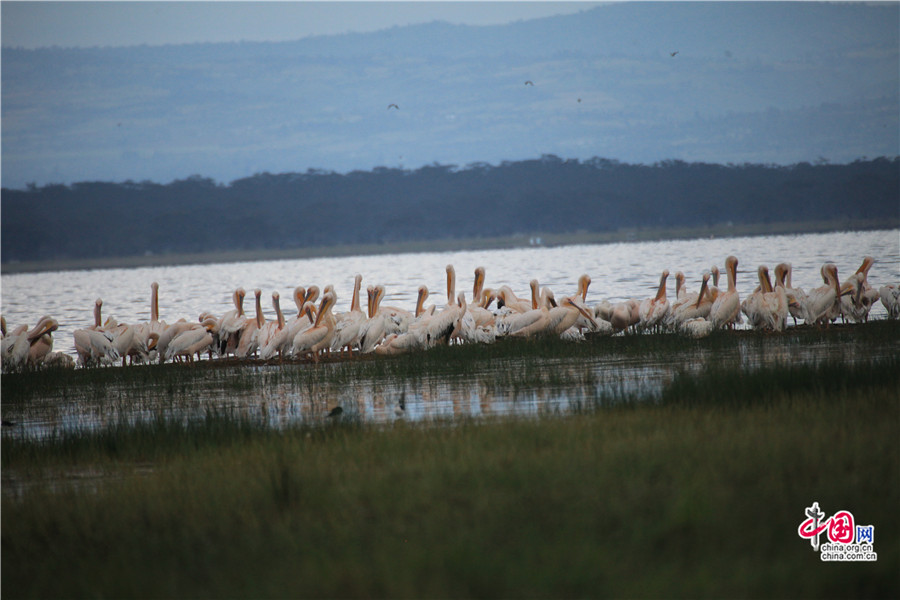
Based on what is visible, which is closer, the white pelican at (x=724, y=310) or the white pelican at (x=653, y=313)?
the white pelican at (x=724, y=310)

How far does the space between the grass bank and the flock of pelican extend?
7.24 m

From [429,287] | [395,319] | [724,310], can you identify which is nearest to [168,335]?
[395,319]

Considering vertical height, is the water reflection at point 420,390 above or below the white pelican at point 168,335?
below

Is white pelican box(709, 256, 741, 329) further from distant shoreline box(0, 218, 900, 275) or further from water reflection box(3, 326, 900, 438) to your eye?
distant shoreline box(0, 218, 900, 275)

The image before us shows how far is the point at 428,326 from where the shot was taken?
1573 cm

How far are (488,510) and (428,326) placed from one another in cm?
999

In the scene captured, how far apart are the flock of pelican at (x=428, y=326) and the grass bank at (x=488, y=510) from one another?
23.8ft

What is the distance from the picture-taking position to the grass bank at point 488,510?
16.2 feet

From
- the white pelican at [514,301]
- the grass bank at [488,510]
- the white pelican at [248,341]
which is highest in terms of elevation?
the white pelican at [514,301]

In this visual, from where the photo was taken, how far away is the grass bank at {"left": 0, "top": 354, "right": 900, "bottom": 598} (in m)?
4.93

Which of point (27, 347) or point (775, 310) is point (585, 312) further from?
point (27, 347)

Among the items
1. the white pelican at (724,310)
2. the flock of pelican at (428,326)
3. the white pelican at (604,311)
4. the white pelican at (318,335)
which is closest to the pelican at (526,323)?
the flock of pelican at (428,326)

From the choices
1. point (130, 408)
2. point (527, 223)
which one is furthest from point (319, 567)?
point (527, 223)

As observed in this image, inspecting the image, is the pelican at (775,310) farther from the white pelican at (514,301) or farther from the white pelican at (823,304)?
the white pelican at (514,301)
